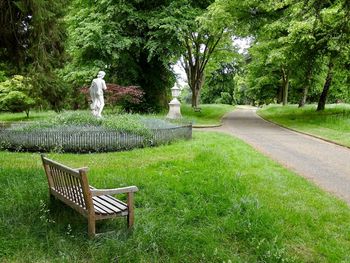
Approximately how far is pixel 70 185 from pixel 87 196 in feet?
2.00

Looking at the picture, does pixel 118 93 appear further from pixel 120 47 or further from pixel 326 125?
pixel 326 125

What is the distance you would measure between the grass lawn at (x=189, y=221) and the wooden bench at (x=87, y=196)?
25 cm

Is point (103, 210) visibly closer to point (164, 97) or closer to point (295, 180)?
point (295, 180)

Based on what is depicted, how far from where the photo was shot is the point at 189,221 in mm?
5012

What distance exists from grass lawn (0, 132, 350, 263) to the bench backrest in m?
0.29

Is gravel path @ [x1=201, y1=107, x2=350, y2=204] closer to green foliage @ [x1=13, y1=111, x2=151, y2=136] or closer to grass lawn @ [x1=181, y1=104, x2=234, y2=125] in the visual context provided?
green foliage @ [x1=13, y1=111, x2=151, y2=136]

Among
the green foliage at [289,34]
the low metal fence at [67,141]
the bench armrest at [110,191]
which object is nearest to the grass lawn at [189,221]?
the bench armrest at [110,191]

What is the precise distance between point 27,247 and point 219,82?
170 ft


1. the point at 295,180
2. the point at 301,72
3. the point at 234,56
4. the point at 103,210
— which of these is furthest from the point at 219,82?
the point at 103,210

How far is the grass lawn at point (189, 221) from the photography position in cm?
413

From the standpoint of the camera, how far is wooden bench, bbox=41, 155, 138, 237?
4.20m

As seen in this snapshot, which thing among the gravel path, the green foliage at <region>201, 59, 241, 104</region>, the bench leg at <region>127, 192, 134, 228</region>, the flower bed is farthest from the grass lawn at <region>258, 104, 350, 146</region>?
the green foliage at <region>201, 59, 241, 104</region>

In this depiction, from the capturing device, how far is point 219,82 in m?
54.5

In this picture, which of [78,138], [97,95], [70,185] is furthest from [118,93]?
[70,185]
